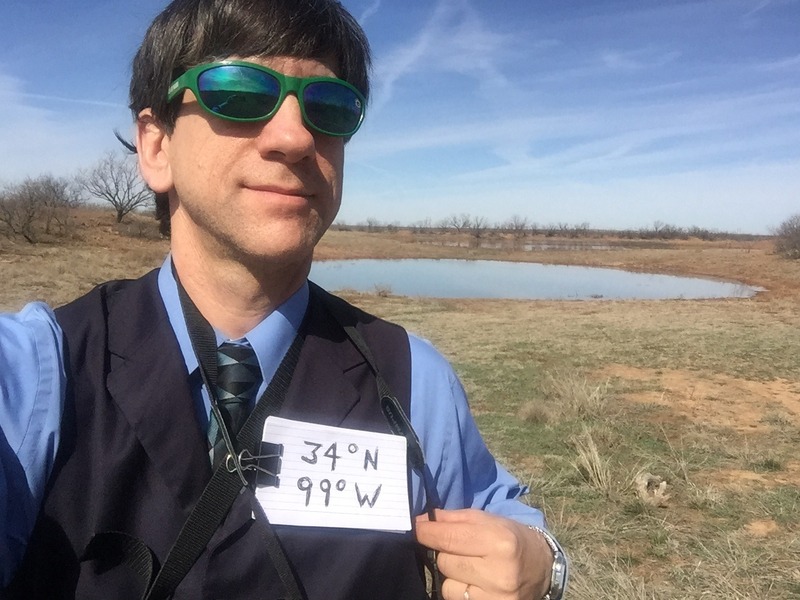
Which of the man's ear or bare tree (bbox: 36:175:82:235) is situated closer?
the man's ear

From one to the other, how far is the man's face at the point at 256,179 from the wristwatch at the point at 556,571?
91 centimetres

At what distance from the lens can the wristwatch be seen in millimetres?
1454

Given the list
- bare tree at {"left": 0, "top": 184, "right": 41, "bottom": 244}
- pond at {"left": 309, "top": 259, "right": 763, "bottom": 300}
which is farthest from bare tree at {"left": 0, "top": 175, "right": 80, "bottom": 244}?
pond at {"left": 309, "top": 259, "right": 763, "bottom": 300}

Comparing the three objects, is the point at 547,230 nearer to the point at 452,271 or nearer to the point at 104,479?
the point at 452,271

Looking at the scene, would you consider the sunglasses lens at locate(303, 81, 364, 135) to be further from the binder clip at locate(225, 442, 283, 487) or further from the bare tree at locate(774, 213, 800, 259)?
the bare tree at locate(774, 213, 800, 259)

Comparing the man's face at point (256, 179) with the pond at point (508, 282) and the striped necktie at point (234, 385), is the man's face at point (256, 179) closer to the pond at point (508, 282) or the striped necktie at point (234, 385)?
the striped necktie at point (234, 385)

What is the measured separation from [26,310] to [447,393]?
3.14ft

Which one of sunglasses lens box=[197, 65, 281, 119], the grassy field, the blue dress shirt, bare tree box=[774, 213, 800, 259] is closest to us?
the blue dress shirt

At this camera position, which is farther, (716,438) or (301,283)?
(716,438)

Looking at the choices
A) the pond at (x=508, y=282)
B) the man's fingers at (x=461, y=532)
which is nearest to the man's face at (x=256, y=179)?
the man's fingers at (x=461, y=532)

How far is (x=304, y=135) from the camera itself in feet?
4.53

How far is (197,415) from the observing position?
50.0 inches

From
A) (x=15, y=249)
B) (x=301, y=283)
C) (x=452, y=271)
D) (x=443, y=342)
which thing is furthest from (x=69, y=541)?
(x=452, y=271)

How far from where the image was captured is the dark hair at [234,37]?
1.41 meters
